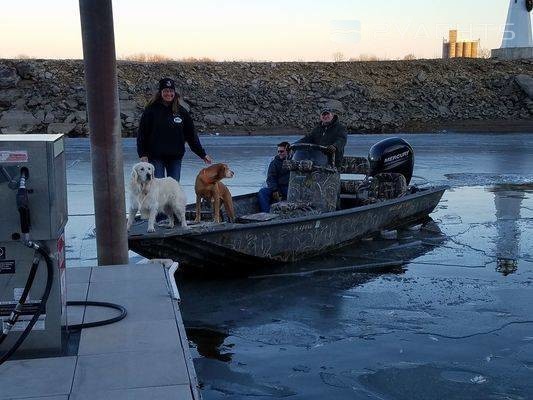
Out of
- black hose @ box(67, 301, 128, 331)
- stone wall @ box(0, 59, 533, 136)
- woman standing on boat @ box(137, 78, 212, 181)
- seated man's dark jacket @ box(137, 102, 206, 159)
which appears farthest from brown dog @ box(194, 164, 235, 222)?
stone wall @ box(0, 59, 533, 136)

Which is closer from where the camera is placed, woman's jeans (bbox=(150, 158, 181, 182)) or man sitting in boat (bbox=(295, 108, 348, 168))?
woman's jeans (bbox=(150, 158, 181, 182))

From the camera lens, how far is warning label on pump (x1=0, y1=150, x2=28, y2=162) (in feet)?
12.2

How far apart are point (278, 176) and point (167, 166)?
81.1 inches

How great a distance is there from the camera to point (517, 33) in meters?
49.6

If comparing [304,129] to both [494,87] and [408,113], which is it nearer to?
[408,113]

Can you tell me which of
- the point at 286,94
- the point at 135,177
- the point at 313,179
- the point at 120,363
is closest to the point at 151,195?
the point at 135,177

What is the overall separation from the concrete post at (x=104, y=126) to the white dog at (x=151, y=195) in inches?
54.7

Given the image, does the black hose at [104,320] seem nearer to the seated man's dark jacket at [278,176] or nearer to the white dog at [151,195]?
the white dog at [151,195]

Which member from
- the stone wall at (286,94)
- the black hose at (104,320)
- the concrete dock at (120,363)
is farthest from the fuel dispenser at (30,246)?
the stone wall at (286,94)

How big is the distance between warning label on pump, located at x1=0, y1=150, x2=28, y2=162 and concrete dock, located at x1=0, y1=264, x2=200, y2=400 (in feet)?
3.60

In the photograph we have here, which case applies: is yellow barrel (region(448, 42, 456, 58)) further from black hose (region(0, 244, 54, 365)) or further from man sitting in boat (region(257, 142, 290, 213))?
black hose (region(0, 244, 54, 365))

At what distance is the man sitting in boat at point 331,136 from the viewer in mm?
9688

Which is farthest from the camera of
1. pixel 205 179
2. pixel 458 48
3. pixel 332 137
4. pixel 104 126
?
pixel 458 48

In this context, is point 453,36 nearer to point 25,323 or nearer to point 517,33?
point 517,33
